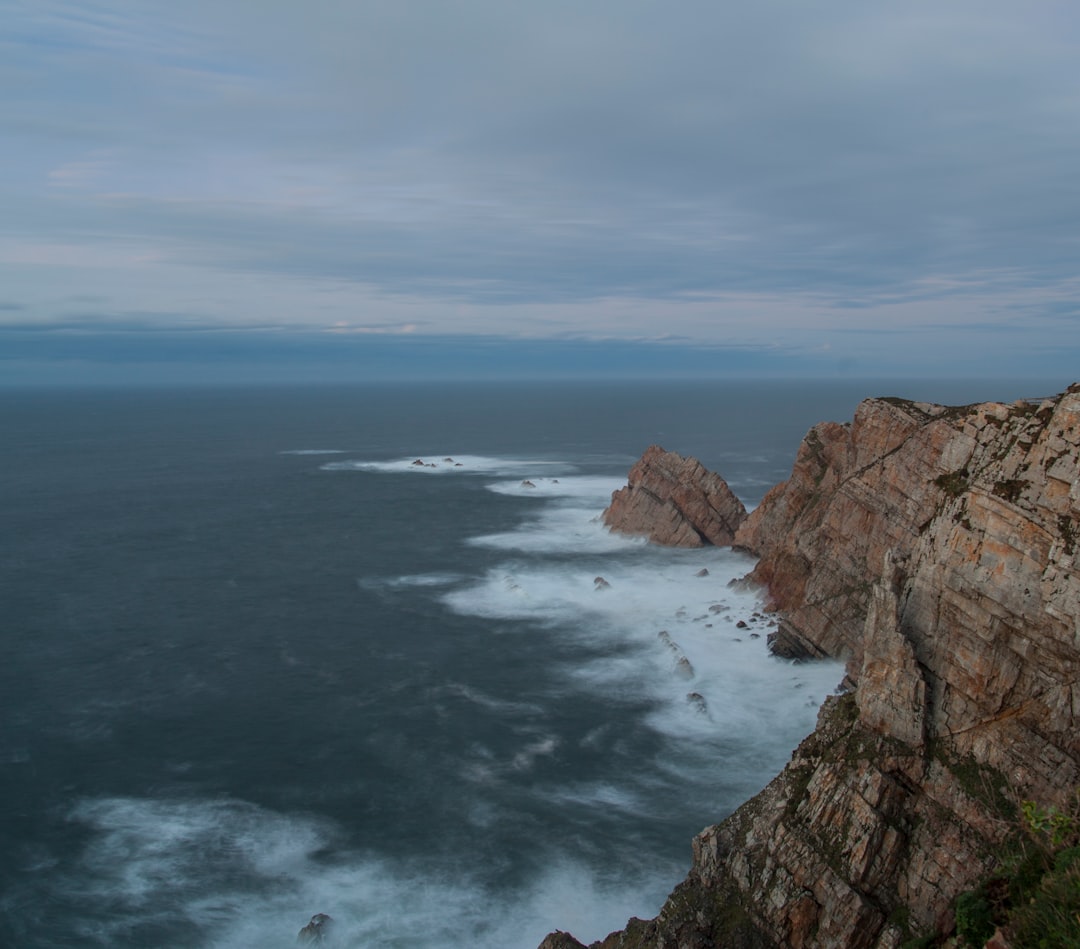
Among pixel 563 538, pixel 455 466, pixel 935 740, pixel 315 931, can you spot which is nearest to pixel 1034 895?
pixel 935 740

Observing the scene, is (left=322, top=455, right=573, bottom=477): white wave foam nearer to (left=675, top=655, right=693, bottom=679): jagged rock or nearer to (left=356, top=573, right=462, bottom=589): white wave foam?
(left=356, top=573, right=462, bottom=589): white wave foam

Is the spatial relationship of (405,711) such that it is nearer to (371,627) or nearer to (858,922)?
(371,627)

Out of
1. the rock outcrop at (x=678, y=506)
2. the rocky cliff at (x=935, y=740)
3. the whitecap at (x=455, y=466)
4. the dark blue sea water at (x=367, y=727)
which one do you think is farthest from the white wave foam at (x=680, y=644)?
the whitecap at (x=455, y=466)

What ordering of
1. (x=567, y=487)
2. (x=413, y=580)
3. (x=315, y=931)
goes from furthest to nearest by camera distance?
1. (x=567, y=487)
2. (x=413, y=580)
3. (x=315, y=931)

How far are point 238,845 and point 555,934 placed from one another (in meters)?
14.9

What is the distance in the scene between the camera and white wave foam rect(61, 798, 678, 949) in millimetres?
30281

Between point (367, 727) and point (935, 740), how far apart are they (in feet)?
96.3

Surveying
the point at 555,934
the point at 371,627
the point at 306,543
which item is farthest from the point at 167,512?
the point at 555,934

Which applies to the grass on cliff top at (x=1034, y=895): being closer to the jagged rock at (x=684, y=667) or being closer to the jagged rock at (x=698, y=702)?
the jagged rock at (x=698, y=702)

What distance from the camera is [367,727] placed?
45594 mm

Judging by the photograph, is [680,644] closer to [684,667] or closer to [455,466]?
[684,667]

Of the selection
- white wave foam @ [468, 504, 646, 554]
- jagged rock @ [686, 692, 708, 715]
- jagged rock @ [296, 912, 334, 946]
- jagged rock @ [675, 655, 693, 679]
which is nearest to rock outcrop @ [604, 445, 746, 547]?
white wave foam @ [468, 504, 646, 554]

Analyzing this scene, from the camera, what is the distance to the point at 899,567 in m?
27.6

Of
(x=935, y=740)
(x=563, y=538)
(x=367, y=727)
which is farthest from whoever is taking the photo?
(x=563, y=538)
